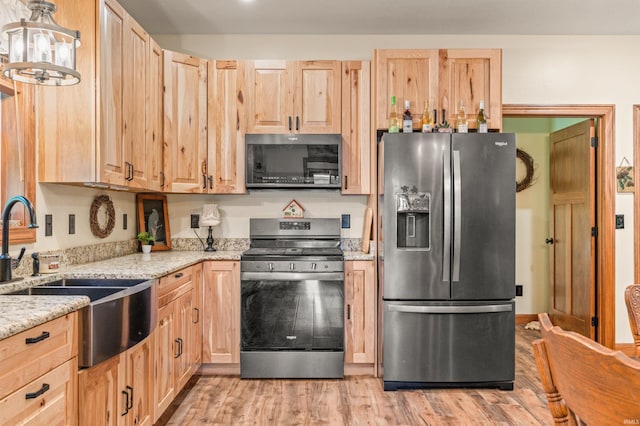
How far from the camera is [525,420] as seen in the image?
2.40 meters

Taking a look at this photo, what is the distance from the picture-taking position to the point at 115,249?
2.91 m

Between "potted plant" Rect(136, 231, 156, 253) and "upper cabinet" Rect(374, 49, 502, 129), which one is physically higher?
"upper cabinet" Rect(374, 49, 502, 129)

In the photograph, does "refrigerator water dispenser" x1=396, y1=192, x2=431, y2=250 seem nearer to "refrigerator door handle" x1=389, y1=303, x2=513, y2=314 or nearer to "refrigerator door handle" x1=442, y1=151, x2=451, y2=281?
"refrigerator door handle" x1=442, y1=151, x2=451, y2=281

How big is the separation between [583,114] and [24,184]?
409 centimetres

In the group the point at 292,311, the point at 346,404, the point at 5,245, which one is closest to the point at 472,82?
the point at 292,311

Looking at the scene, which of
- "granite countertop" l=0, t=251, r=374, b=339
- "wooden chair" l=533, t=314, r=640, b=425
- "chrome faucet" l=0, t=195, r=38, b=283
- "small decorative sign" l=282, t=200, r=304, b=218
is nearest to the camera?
"wooden chair" l=533, t=314, r=640, b=425

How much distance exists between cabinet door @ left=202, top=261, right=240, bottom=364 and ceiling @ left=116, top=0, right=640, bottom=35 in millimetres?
1881

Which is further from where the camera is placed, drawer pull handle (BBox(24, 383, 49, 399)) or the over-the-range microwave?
the over-the-range microwave

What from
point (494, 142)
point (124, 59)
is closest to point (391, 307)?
point (494, 142)

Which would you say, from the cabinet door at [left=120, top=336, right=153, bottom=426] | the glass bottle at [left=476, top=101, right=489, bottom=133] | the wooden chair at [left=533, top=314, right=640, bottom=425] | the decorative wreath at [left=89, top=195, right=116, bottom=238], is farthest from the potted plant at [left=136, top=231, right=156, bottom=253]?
the wooden chair at [left=533, top=314, right=640, bottom=425]

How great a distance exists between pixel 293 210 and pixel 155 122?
4.13ft

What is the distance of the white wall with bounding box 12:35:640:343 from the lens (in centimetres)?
352

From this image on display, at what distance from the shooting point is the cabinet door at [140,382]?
1842 millimetres

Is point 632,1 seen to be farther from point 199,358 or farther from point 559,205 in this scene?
point 199,358
